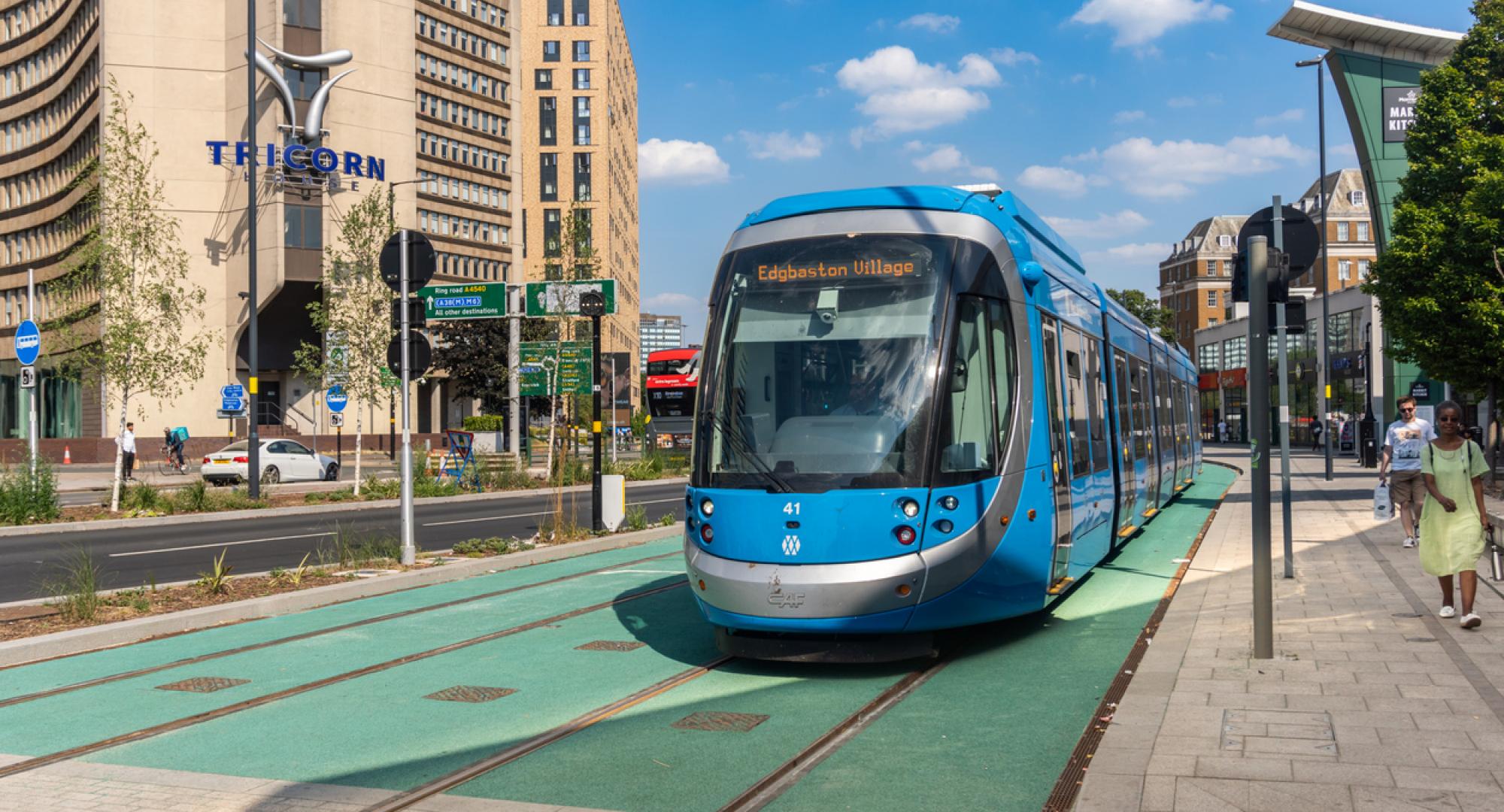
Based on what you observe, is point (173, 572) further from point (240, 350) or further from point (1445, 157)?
point (240, 350)

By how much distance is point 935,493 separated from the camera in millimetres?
8211

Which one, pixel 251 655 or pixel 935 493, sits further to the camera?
pixel 251 655

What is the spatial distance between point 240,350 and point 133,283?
1493 inches

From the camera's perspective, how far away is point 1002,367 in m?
8.97

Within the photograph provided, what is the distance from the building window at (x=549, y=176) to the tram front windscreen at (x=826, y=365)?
93522 mm

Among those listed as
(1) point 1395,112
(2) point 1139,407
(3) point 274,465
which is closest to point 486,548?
(2) point 1139,407

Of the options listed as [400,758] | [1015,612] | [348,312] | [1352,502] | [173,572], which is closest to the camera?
[400,758]

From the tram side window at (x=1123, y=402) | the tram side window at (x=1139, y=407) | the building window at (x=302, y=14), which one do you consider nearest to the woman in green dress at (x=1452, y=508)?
the tram side window at (x=1123, y=402)

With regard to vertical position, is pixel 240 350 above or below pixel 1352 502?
above

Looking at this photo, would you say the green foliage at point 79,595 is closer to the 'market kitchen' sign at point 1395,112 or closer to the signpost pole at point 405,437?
the signpost pole at point 405,437

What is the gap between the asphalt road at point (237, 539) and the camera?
50.2ft

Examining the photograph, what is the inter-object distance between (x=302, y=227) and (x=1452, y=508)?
59357 mm

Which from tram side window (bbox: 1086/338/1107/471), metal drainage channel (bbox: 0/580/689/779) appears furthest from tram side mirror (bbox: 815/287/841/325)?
tram side window (bbox: 1086/338/1107/471)

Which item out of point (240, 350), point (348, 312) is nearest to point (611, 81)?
point (240, 350)
